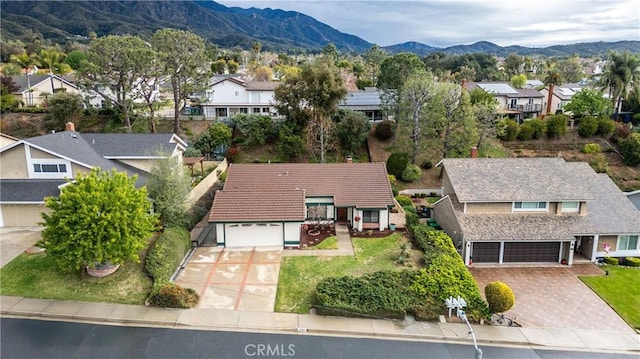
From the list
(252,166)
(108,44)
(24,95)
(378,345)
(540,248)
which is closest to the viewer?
(378,345)

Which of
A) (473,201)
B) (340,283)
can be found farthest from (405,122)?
(340,283)

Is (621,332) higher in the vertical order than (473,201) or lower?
lower

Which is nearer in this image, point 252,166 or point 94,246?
point 94,246

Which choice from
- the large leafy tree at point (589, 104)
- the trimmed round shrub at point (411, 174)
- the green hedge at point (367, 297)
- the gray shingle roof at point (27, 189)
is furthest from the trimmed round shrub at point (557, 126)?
the gray shingle roof at point (27, 189)

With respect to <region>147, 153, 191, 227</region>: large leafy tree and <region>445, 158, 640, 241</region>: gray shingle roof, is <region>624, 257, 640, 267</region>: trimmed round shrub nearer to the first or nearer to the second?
<region>445, 158, 640, 241</region>: gray shingle roof

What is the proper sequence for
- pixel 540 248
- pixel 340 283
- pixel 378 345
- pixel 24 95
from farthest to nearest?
1. pixel 24 95
2. pixel 540 248
3. pixel 340 283
4. pixel 378 345

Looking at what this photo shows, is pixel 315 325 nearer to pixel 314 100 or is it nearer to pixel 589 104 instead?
pixel 314 100

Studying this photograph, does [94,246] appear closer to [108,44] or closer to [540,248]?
[540,248]
